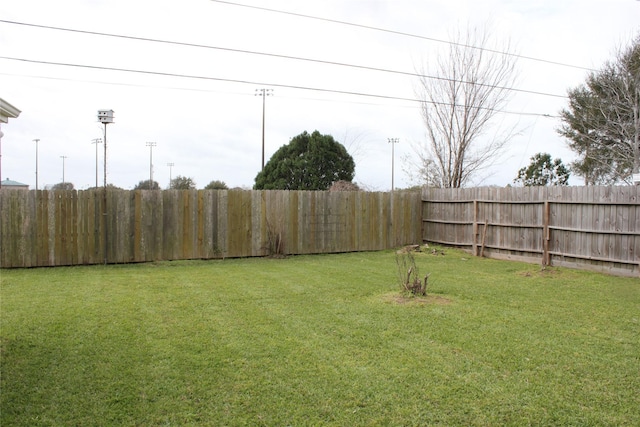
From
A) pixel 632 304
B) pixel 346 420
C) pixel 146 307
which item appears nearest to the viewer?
pixel 346 420

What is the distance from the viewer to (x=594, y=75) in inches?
696

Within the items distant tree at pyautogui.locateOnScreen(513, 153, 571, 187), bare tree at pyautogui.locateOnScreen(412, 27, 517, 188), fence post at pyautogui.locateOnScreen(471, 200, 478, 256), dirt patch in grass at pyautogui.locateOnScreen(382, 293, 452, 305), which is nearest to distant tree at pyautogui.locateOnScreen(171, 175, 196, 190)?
bare tree at pyautogui.locateOnScreen(412, 27, 517, 188)

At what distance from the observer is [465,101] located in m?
14.3

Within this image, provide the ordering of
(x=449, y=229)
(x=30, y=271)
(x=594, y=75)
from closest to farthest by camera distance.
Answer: (x=30, y=271)
(x=449, y=229)
(x=594, y=75)

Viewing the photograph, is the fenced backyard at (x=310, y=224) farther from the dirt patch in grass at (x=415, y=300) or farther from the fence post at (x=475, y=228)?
the dirt patch in grass at (x=415, y=300)

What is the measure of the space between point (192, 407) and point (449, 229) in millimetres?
9801

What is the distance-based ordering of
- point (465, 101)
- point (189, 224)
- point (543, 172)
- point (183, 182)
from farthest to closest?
1. point (183, 182)
2. point (543, 172)
3. point (465, 101)
4. point (189, 224)

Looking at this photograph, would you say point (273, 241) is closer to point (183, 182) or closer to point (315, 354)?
point (315, 354)

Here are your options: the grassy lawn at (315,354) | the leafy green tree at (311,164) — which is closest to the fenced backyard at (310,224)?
the grassy lawn at (315,354)

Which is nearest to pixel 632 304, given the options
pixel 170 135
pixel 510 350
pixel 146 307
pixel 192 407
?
pixel 510 350

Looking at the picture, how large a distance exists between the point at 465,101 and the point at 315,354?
12.4 meters

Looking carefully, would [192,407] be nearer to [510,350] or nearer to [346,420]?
[346,420]

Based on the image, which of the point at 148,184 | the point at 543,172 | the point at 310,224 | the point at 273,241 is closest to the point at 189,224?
the point at 273,241

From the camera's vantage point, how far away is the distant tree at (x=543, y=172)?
27016 mm
